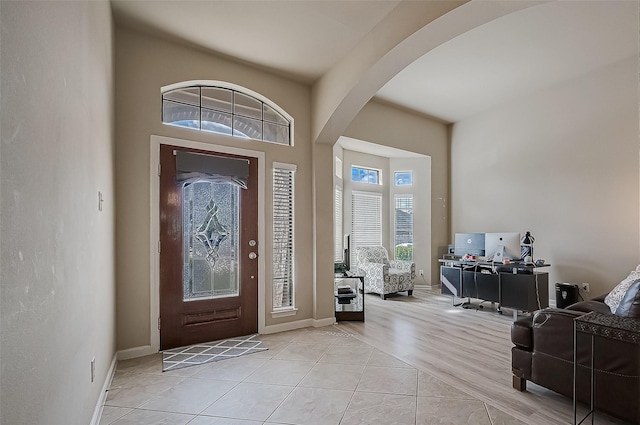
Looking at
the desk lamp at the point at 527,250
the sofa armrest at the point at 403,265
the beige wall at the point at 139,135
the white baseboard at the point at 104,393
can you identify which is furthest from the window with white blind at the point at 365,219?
the white baseboard at the point at 104,393

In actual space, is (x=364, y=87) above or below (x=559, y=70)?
below

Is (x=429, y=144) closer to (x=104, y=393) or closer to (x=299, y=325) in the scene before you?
(x=299, y=325)

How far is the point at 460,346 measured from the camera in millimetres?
3432

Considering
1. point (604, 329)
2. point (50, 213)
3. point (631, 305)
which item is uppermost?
point (50, 213)

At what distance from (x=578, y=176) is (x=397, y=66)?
13.5 feet

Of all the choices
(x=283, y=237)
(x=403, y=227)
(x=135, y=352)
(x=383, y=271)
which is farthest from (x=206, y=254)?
(x=403, y=227)

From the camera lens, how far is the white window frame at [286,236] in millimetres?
3988

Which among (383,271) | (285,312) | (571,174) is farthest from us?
(383,271)

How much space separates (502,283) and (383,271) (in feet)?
6.45

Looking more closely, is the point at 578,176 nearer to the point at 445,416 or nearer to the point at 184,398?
the point at 445,416

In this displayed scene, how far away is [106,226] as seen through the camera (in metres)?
2.53

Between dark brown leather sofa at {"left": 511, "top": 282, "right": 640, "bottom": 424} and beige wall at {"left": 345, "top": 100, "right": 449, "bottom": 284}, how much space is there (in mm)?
4392

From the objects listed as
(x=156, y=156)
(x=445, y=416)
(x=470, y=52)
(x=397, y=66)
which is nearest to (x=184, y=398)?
(x=445, y=416)

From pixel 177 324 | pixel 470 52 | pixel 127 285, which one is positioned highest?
pixel 470 52
